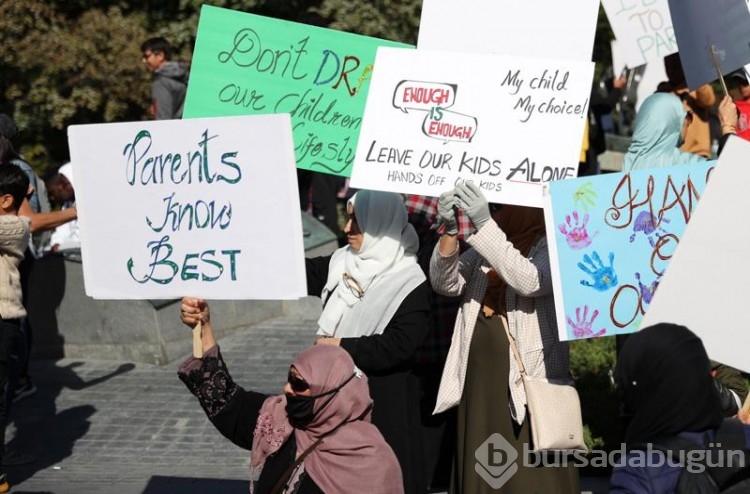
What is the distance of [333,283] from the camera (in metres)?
5.36

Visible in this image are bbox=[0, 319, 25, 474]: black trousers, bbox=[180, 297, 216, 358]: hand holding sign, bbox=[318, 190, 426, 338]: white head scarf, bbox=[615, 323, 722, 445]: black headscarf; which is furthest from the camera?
bbox=[0, 319, 25, 474]: black trousers

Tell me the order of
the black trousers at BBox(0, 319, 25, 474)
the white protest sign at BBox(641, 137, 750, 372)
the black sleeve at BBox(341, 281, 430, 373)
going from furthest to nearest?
the black trousers at BBox(0, 319, 25, 474), the black sleeve at BBox(341, 281, 430, 373), the white protest sign at BBox(641, 137, 750, 372)

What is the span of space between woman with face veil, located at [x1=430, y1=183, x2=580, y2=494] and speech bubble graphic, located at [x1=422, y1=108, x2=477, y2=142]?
233mm

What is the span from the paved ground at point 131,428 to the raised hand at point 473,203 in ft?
7.58

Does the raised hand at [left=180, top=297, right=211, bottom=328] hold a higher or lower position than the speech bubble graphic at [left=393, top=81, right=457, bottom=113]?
lower

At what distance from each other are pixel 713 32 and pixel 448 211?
5.69 ft

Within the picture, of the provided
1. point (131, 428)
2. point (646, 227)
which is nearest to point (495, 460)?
point (646, 227)

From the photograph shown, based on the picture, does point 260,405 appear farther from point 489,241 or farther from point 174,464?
point 174,464

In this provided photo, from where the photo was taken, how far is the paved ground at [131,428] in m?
6.80

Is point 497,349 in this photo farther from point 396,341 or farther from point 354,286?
point 354,286

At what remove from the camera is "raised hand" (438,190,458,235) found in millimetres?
4836

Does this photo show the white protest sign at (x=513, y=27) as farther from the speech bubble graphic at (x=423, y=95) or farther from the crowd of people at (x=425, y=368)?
the crowd of people at (x=425, y=368)

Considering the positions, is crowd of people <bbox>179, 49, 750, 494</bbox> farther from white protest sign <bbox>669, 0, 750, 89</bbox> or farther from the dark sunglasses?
white protest sign <bbox>669, 0, 750, 89</bbox>

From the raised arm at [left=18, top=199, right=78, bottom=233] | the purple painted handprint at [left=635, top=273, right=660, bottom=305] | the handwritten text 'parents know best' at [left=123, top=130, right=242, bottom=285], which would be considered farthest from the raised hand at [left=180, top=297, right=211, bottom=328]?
the raised arm at [left=18, top=199, right=78, bottom=233]
